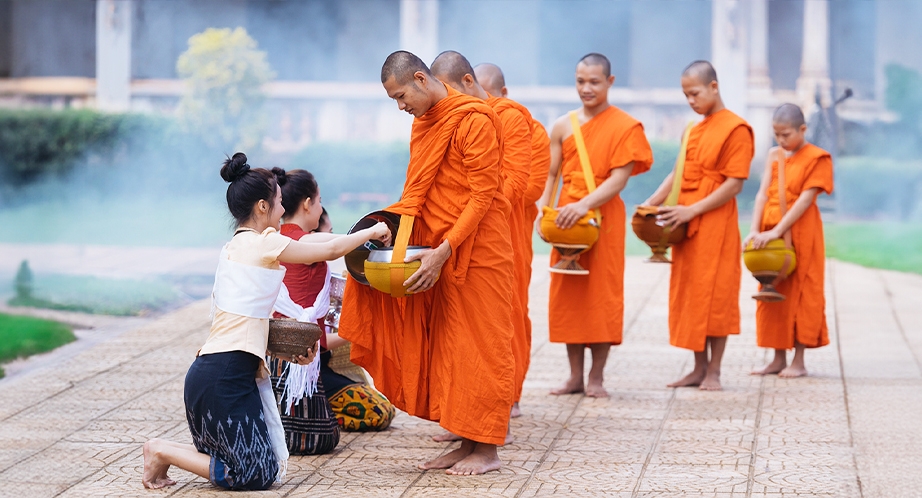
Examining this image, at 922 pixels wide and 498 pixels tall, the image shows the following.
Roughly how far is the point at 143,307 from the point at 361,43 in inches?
359

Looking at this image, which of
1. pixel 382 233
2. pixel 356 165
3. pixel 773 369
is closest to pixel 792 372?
pixel 773 369

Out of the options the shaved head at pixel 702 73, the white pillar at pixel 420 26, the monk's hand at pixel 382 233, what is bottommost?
the monk's hand at pixel 382 233

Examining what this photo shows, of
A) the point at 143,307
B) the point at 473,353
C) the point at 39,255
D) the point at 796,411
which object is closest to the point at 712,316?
the point at 796,411

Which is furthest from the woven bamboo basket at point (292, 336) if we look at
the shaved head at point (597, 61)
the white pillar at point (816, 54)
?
the white pillar at point (816, 54)

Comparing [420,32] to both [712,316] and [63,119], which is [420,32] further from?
[712,316]

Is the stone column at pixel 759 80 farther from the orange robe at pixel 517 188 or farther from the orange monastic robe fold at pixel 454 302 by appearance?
the orange monastic robe fold at pixel 454 302

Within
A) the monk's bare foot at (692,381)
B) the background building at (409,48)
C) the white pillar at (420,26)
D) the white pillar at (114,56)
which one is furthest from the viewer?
the white pillar at (114,56)

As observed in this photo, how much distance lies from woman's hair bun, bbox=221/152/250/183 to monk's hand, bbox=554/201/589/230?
1.99 meters

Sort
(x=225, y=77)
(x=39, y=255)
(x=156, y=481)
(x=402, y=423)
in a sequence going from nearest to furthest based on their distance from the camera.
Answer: (x=156, y=481), (x=402, y=423), (x=39, y=255), (x=225, y=77)

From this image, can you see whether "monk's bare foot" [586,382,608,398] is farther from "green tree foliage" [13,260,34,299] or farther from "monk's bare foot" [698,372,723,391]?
"green tree foliage" [13,260,34,299]

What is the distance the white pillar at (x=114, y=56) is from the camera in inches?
655

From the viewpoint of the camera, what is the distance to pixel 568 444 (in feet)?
15.8

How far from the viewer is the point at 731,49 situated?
54.6 feet

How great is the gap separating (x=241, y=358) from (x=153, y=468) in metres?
0.52
